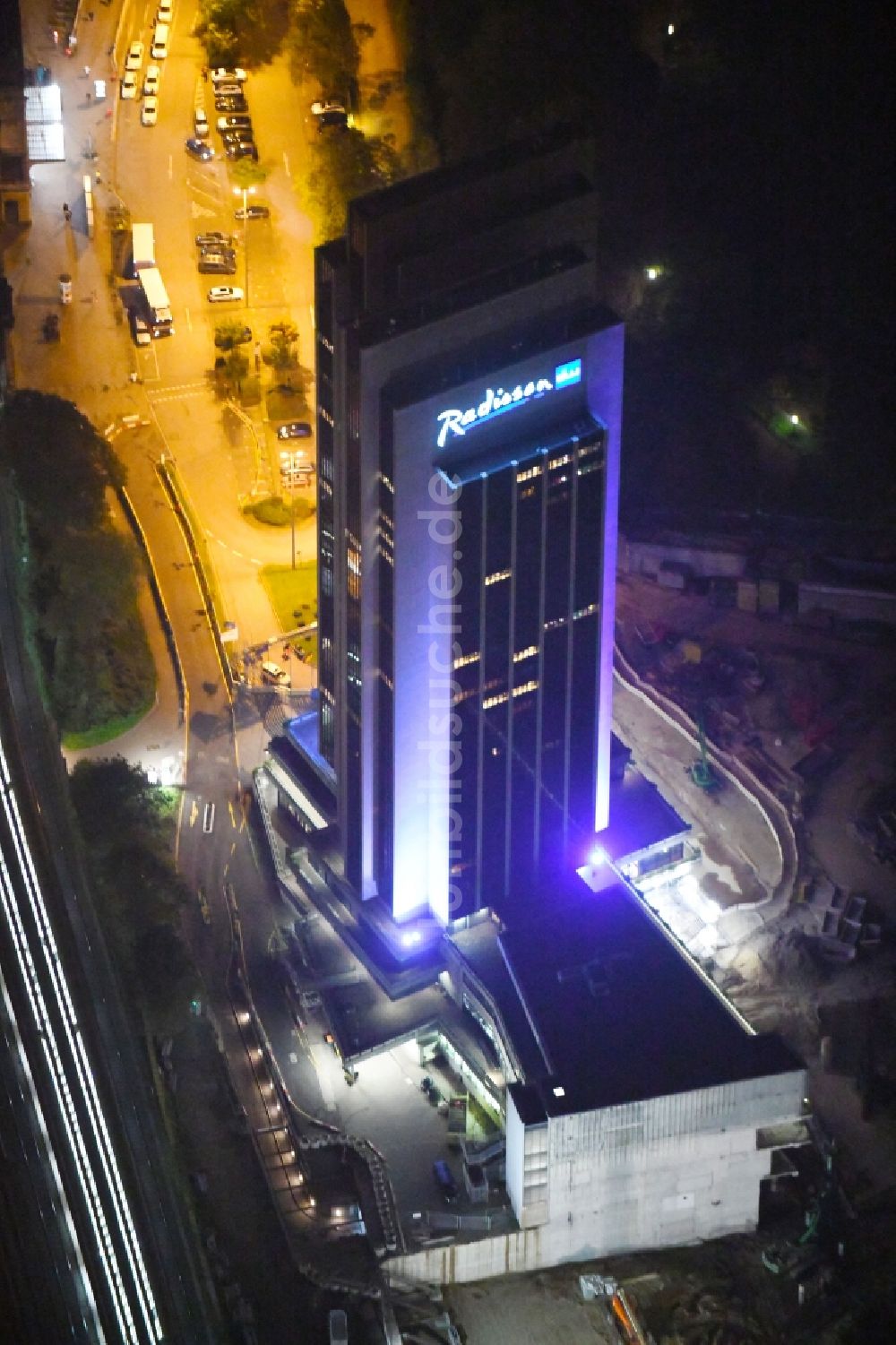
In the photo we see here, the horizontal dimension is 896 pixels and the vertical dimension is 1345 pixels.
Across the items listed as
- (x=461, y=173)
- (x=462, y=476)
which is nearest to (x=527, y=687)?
(x=462, y=476)

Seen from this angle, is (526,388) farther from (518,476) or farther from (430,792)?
(430,792)

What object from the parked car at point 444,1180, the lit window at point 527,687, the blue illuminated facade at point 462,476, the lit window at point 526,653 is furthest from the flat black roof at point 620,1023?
the lit window at point 526,653

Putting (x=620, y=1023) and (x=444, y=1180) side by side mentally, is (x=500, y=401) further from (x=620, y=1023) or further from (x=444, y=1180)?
(x=444, y=1180)

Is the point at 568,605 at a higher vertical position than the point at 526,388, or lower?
lower

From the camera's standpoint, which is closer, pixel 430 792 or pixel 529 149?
pixel 529 149

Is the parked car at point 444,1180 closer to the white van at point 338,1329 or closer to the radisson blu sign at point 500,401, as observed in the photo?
the white van at point 338,1329

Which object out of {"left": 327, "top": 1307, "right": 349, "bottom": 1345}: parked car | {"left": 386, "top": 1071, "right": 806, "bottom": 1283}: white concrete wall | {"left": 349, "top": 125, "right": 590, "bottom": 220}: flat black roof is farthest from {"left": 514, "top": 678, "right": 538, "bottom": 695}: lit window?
{"left": 327, "top": 1307, "right": 349, "bottom": 1345}: parked car

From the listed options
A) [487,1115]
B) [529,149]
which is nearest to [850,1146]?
[487,1115]
